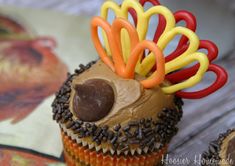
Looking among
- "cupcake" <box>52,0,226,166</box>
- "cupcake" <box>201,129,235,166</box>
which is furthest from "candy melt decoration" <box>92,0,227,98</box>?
"cupcake" <box>201,129,235,166</box>

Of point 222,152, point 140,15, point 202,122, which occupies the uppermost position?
point 140,15

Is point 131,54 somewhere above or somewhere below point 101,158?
above

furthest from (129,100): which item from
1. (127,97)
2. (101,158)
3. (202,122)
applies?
(202,122)

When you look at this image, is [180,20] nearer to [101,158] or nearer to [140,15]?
[140,15]

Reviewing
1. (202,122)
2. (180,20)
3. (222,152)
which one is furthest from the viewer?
(202,122)

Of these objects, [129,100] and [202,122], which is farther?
[202,122]

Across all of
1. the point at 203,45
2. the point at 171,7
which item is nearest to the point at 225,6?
the point at 171,7

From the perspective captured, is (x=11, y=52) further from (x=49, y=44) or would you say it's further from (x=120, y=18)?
(x=120, y=18)
